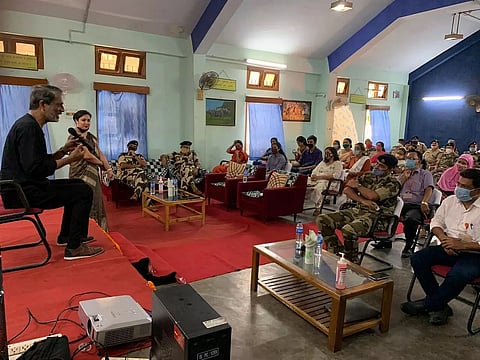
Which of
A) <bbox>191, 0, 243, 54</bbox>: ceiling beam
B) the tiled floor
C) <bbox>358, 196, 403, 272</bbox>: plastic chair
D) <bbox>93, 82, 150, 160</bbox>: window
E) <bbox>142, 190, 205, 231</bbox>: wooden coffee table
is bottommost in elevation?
the tiled floor

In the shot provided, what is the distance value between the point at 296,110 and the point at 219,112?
2189 millimetres

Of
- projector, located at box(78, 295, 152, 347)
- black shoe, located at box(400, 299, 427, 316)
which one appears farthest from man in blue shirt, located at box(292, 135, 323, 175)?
projector, located at box(78, 295, 152, 347)

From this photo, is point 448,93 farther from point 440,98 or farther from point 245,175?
point 245,175

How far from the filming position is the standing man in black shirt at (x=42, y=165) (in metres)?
2.40

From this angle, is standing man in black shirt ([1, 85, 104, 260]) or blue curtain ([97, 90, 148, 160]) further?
blue curtain ([97, 90, 148, 160])

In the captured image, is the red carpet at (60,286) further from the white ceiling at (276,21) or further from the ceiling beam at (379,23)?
the ceiling beam at (379,23)

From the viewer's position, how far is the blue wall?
393 inches

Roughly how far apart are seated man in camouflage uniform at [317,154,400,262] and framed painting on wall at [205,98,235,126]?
4.68 meters

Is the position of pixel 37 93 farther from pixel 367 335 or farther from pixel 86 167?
pixel 367 335

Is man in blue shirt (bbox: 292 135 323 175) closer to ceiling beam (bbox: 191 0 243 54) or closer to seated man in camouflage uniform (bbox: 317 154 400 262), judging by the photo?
ceiling beam (bbox: 191 0 243 54)

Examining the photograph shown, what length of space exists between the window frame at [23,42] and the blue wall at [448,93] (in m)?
9.96

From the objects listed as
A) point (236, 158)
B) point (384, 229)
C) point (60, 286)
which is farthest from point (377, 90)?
point (60, 286)

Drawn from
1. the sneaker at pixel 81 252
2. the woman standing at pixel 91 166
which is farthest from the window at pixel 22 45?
the sneaker at pixel 81 252

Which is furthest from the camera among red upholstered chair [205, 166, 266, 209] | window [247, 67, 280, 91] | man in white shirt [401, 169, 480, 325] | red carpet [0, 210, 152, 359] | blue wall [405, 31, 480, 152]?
blue wall [405, 31, 480, 152]
